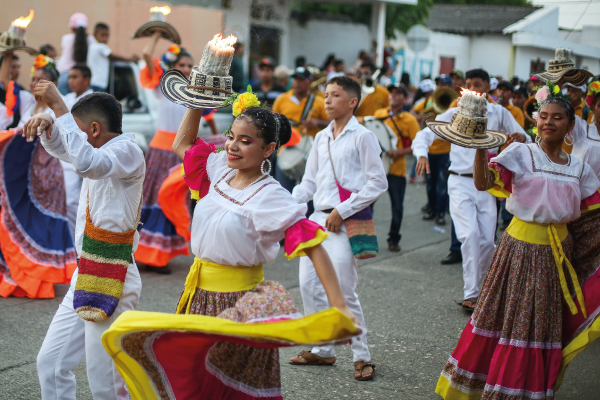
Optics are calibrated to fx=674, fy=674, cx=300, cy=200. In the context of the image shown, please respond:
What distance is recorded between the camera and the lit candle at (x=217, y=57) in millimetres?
3176

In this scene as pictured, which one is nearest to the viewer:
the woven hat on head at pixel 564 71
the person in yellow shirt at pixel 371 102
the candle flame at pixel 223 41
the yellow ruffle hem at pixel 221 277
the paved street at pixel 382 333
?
the yellow ruffle hem at pixel 221 277

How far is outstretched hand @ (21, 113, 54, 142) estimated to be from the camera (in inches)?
109

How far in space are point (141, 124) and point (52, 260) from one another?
12.6 feet

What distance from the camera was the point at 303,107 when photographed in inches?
354

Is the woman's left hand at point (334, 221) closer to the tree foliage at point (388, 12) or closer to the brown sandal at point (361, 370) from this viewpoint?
the brown sandal at point (361, 370)

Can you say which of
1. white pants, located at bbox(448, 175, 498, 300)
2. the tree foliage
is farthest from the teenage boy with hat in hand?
the tree foliage

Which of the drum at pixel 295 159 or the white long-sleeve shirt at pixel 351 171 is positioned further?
the drum at pixel 295 159

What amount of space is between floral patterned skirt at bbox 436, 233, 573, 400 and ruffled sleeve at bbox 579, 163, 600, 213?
0.99 feet

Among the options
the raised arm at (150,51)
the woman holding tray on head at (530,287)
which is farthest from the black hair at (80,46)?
the woman holding tray on head at (530,287)

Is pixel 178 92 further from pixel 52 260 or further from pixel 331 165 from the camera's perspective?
pixel 52 260

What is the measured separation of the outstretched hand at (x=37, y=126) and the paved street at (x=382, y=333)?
1.94m

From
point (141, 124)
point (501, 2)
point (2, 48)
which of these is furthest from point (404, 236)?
point (501, 2)

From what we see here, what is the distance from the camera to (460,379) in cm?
417

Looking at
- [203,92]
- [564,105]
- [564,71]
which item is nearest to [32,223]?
[203,92]
